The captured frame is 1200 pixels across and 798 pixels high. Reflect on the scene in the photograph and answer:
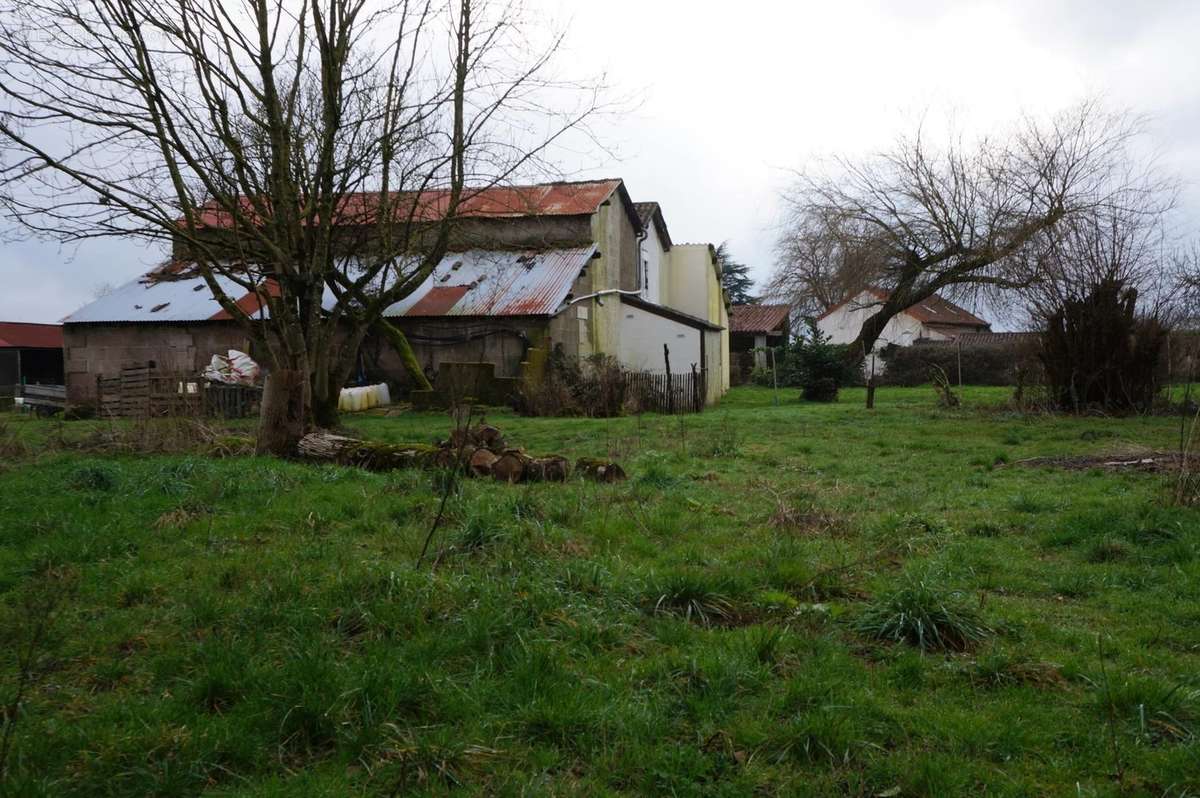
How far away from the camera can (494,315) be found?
79.8 ft

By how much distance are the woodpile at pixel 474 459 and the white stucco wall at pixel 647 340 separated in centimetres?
1814

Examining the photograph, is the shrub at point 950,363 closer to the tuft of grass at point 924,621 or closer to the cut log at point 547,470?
the cut log at point 547,470

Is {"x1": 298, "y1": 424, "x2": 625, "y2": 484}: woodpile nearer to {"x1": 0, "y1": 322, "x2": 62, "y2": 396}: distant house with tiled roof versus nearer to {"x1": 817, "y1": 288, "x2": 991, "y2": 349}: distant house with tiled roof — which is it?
{"x1": 0, "y1": 322, "x2": 62, "y2": 396}: distant house with tiled roof

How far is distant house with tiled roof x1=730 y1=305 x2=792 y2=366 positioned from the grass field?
44674 millimetres

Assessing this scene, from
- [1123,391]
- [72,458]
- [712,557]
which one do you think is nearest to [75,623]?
[712,557]

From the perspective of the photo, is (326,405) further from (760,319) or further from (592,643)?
Answer: (760,319)

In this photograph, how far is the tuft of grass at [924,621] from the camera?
4.58 m

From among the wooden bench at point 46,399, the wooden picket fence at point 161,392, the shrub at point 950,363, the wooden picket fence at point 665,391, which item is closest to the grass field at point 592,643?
the wooden picket fence at point 161,392

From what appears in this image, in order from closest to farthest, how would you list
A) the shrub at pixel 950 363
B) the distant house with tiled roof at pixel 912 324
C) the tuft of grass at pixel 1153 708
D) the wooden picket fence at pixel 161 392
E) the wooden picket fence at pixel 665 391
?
the tuft of grass at pixel 1153 708 < the wooden picket fence at pixel 161 392 < the wooden picket fence at pixel 665 391 < the shrub at pixel 950 363 < the distant house with tiled roof at pixel 912 324

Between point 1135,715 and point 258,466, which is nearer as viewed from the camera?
point 1135,715

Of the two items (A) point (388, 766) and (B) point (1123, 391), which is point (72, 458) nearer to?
(A) point (388, 766)

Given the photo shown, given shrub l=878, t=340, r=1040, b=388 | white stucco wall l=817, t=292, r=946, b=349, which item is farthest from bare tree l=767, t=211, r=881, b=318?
white stucco wall l=817, t=292, r=946, b=349

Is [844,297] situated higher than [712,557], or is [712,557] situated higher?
[844,297]

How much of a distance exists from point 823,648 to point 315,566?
10.5ft
